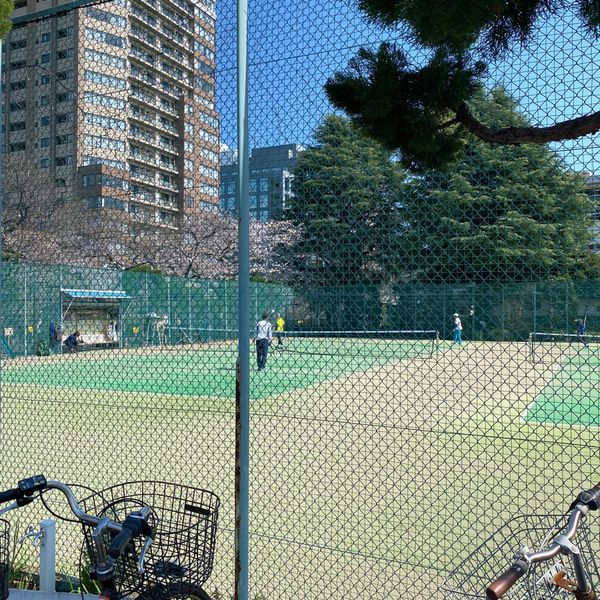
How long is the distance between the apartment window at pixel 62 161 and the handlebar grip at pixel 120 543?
3037mm

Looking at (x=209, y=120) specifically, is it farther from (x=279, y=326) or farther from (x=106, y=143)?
(x=279, y=326)

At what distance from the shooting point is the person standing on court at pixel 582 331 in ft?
9.78

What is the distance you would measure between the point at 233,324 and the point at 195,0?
220 cm

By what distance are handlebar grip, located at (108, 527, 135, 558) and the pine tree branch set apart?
207 centimetres

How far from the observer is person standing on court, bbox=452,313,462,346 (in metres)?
3.12

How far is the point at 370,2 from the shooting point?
88.7 inches

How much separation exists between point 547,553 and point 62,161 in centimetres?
401

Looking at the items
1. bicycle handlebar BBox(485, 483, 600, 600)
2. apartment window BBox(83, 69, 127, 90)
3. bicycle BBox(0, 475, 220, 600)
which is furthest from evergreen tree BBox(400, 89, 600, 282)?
apartment window BBox(83, 69, 127, 90)

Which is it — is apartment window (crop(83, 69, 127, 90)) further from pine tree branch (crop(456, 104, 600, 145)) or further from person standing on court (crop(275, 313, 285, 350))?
pine tree branch (crop(456, 104, 600, 145))

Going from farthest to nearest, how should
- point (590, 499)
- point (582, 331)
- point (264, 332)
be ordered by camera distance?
point (264, 332) → point (582, 331) → point (590, 499)

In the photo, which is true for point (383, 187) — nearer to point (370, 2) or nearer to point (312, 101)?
point (312, 101)

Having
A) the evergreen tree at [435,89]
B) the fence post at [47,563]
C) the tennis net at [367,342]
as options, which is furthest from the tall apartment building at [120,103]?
the fence post at [47,563]

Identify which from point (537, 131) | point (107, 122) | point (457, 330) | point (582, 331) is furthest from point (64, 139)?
point (582, 331)

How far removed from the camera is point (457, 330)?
10.7ft
